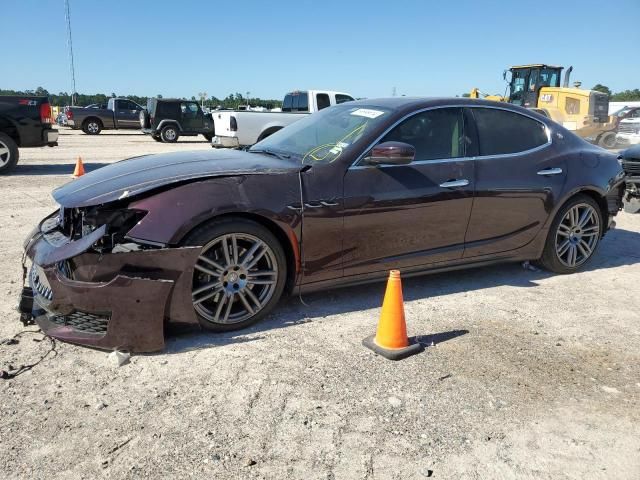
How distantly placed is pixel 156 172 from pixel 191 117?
21187mm

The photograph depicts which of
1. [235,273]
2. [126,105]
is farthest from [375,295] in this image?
[126,105]

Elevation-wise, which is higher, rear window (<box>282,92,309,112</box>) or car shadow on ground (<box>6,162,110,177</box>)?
rear window (<box>282,92,309,112</box>)

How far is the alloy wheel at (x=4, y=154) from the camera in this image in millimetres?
11156

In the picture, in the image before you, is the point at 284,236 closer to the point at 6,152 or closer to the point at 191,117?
the point at 6,152

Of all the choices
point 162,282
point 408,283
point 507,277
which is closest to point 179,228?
point 162,282

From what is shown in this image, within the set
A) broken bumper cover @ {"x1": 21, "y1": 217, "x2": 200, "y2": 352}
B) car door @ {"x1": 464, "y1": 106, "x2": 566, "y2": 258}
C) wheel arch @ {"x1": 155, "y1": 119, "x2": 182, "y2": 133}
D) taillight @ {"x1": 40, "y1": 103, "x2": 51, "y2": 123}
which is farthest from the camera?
wheel arch @ {"x1": 155, "y1": 119, "x2": 182, "y2": 133}

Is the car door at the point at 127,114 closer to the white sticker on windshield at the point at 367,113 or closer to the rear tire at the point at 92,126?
the rear tire at the point at 92,126

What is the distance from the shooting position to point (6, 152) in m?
11.2

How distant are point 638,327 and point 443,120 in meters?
2.25

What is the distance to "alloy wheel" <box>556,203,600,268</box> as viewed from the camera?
5.37 m

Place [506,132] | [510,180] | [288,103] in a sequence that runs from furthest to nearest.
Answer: [288,103] → [506,132] → [510,180]

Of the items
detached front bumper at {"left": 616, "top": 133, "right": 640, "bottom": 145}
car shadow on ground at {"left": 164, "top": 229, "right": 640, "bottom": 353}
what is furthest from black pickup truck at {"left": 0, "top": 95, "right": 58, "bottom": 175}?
detached front bumper at {"left": 616, "top": 133, "right": 640, "bottom": 145}

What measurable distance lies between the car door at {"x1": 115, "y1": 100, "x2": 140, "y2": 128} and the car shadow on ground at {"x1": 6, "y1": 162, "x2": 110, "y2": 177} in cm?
1571

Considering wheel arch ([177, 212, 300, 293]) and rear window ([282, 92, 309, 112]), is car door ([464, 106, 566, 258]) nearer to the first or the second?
wheel arch ([177, 212, 300, 293])
